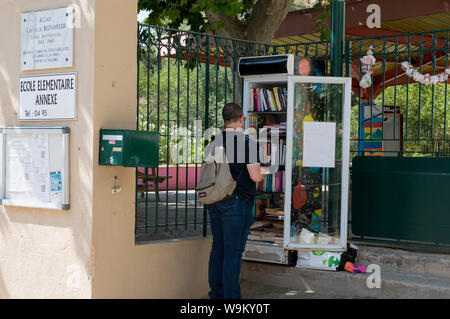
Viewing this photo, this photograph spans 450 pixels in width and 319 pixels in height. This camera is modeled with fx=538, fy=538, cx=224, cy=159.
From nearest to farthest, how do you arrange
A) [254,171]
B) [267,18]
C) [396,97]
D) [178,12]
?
1. [254,171]
2. [267,18]
3. [178,12]
4. [396,97]

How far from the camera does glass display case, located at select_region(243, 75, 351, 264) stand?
5711mm

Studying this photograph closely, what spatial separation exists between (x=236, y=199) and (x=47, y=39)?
2.25 m

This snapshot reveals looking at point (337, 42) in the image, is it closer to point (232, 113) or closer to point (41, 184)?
point (232, 113)

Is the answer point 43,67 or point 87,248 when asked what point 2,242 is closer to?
point 87,248

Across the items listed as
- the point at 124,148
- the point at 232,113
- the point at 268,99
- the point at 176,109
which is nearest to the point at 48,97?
the point at 124,148

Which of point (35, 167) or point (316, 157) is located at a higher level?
point (316, 157)

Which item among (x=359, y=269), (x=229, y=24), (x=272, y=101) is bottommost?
(x=359, y=269)

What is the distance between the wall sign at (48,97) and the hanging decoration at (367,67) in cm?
335

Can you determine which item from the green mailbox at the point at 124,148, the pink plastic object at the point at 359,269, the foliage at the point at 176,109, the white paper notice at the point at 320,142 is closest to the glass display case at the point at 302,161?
the white paper notice at the point at 320,142

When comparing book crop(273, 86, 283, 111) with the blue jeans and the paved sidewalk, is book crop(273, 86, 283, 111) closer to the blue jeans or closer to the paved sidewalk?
the blue jeans

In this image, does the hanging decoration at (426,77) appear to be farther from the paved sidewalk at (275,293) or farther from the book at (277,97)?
the paved sidewalk at (275,293)

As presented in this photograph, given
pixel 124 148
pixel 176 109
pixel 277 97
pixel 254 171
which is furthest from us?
pixel 277 97

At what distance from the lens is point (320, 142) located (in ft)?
19.0
